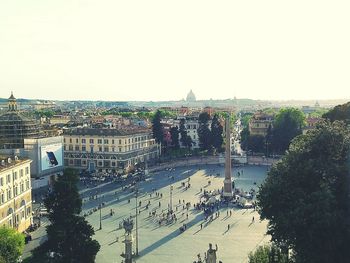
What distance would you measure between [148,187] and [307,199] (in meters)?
40.1

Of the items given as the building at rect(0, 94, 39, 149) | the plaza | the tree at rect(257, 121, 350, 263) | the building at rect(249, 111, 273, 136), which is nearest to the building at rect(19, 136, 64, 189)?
the building at rect(0, 94, 39, 149)

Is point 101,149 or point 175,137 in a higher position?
point 175,137

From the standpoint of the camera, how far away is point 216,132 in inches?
3780

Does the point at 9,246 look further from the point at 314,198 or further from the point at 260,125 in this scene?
the point at 260,125

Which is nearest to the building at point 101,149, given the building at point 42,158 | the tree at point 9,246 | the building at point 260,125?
the building at point 42,158

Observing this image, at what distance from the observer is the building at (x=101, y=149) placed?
80250 millimetres

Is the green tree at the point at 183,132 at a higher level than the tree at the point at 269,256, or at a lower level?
higher

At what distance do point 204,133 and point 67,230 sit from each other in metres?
67.5

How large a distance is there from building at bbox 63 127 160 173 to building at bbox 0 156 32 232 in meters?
34.0

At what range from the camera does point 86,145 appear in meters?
82.1

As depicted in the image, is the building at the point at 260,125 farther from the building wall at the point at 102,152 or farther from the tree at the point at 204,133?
the building wall at the point at 102,152

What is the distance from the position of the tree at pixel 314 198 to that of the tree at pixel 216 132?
6488 centimetres

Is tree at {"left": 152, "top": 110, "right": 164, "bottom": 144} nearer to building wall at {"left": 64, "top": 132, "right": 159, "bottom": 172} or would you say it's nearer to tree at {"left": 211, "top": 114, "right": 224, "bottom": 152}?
building wall at {"left": 64, "top": 132, "right": 159, "bottom": 172}

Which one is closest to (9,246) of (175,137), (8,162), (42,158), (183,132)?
(8,162)
